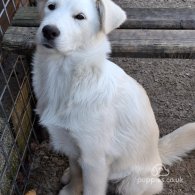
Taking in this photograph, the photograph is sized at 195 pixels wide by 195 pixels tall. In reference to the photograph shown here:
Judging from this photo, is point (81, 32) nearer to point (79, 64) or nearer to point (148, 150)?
point (79, 64)

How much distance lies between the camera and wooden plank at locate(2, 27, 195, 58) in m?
2.38

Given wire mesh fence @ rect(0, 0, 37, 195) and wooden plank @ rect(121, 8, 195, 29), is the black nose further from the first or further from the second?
wooden plank @ rect(121, 8, 195, 29)

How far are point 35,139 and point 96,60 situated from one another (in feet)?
3.97

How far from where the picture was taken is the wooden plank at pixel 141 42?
2.38 m

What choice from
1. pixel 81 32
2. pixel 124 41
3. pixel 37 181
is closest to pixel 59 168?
pixel 37 181

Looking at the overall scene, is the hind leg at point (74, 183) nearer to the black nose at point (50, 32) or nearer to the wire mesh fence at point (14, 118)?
the wire mesh fence at point (14, 118)

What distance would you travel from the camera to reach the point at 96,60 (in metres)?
2.10

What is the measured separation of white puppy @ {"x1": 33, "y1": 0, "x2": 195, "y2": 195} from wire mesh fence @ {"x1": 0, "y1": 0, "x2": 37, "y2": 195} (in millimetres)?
403

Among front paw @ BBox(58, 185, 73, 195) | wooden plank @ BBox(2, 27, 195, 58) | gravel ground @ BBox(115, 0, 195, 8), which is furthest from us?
gravel ground @ BBox(115, 0, 195, 8)

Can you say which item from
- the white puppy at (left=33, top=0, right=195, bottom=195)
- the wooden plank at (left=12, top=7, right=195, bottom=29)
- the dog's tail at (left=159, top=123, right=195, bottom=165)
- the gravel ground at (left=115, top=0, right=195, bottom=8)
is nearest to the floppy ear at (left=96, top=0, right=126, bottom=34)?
the white puppy at (left=33, top=0, right=195, bottom=195)

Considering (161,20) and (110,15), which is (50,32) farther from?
(161,20)

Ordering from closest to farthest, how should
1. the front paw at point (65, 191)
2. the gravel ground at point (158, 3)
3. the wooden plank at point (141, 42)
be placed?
the wooden plank at point (141, 42)
the front paw at point (65, 191)
the gravel ground at point (158, 3)

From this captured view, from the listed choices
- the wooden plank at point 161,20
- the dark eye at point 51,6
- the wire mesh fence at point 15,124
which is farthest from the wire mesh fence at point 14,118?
the wooden plank at point 161,20

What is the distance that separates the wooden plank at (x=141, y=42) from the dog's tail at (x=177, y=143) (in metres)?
0.48
